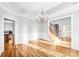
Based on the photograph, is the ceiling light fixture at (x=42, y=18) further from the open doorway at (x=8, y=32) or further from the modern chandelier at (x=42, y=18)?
the open doorway at (x=8, y=32)

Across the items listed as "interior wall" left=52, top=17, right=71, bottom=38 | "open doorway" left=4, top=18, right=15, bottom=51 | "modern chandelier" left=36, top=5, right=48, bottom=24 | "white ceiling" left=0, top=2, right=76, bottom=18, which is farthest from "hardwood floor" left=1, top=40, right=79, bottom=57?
"white ceiling" left=0, top=2, right=76, bottom=18

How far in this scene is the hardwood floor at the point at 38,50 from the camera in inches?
64.3

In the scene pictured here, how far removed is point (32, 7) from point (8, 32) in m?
0.54

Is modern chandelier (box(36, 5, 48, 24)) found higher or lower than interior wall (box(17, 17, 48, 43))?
higher

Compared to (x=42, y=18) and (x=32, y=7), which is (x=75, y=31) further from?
(x=32, y=7)

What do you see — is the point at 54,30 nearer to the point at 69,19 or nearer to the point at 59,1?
the point at 69,19

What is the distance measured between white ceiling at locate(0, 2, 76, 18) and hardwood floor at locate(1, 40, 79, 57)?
0.48m

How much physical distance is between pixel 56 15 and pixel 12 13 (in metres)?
0.69

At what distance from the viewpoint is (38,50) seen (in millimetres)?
1663

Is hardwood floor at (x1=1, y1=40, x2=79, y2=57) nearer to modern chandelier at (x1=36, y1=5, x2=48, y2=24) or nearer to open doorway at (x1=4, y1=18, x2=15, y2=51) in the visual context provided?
open doorway at (x1=4, y1=18, x2=15, y2=51)

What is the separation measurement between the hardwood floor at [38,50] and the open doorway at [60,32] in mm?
80

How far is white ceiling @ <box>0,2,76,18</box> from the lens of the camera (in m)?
1.60

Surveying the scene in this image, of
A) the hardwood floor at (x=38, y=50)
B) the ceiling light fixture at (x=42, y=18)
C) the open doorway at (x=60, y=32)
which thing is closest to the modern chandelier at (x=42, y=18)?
the ceiling light fixture at (x=42, y=18)

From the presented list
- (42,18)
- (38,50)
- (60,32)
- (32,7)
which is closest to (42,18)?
(42,18)
